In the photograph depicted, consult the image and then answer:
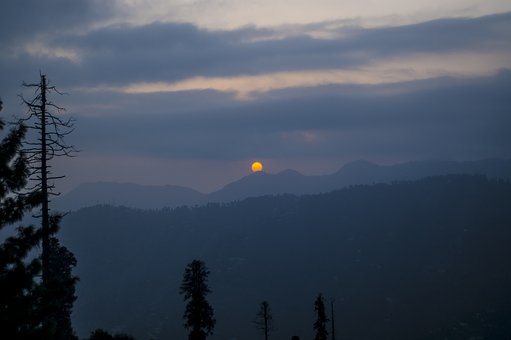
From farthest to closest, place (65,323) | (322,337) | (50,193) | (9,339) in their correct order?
(322,337) → (65,323) → (50,193) → (9,339)

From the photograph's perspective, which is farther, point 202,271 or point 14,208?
point 202,271

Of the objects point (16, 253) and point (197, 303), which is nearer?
point (16, 253)

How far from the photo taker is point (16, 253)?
20734mm

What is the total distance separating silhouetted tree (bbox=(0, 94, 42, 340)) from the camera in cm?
2009

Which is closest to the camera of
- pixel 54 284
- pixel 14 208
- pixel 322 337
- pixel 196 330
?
pixel 14 208

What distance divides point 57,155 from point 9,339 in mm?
10478

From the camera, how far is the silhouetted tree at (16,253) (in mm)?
20094

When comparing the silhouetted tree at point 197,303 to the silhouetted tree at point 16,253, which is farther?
the silhouetted tree at point 197,303

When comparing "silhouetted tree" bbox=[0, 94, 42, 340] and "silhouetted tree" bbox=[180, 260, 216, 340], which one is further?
"silhouetted tree" bbox=[180, 260, 216, 340]

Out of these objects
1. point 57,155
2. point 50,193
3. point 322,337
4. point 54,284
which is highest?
point 57,155

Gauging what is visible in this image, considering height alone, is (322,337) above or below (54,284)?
below

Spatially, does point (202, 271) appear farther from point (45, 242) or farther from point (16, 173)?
point (16, 173)

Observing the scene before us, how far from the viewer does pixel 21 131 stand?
2116 cm

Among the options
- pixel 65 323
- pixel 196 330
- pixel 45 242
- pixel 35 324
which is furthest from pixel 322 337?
pixel 35 324
